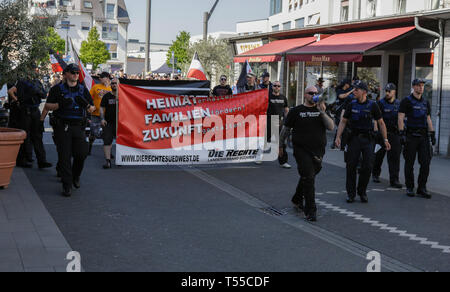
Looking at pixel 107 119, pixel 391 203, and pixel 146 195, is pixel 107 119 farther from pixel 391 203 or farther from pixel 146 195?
pixel 391 203

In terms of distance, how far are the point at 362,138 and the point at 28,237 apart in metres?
5.29

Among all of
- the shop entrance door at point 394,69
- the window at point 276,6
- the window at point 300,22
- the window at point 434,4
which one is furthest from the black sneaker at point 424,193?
the window at point 276,6

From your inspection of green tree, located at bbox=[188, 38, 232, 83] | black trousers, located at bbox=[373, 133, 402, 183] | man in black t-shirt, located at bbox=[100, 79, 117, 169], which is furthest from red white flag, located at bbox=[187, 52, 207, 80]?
green tree, located at bbox=[188, 38, 232, 83]

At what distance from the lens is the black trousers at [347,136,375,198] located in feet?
31.1

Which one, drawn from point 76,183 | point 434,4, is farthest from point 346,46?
point 76,183

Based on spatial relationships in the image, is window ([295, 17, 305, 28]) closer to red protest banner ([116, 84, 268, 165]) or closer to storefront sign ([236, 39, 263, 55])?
storefront sign ([236, 39, 263, 55])

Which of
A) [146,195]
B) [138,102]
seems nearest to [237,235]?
[146,195]

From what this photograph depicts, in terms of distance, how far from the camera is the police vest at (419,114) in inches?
402

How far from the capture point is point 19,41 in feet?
32.2

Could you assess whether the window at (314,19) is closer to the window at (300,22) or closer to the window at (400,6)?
the window at (300,22)

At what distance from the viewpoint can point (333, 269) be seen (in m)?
5.80

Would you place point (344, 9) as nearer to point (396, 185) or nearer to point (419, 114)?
point (396, 185)

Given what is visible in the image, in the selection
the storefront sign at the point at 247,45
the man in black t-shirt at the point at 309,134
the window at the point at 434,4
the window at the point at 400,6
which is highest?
the window at the point at 400,6
